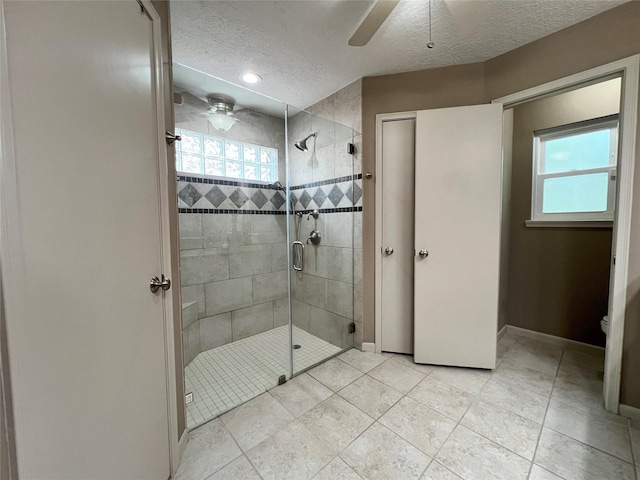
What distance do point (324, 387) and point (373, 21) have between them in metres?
2.25

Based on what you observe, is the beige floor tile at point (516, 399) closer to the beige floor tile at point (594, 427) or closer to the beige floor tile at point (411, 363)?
the beige floor tile at point (594, 427)

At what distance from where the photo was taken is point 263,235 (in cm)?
256

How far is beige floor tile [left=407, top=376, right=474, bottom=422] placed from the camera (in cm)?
153

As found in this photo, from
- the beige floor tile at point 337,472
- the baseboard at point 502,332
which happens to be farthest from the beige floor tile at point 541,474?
the baseboard at point 502,332

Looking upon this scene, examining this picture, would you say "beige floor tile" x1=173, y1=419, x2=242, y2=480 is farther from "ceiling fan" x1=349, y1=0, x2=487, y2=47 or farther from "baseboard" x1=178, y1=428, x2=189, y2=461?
"ceiling fan" x1=349, y1=0, x2=487, y2=47

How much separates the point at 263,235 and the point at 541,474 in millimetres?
2444

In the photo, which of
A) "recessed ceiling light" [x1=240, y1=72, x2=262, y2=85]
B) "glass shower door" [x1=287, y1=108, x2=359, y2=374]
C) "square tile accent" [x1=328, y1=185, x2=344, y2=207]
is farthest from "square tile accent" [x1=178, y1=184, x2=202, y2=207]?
"square tile accent" [x1=328, y1=185, x2=344, y2=207]

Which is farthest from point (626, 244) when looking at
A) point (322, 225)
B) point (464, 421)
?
point (322, 225)

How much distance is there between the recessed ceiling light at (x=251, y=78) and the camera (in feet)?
6.82

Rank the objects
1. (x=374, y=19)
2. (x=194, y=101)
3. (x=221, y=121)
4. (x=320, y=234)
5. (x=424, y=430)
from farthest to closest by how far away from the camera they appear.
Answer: (x=320, y=234) → (x=221, y=121) → (x=194, y=101) → (x=424, y=430) → (x=374, y=19)

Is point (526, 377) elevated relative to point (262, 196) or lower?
lower

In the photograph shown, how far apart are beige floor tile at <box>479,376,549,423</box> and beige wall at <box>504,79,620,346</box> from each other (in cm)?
113

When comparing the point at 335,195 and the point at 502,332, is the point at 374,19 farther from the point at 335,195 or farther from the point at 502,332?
the point at 502,332

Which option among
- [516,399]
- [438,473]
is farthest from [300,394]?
[516,399]
